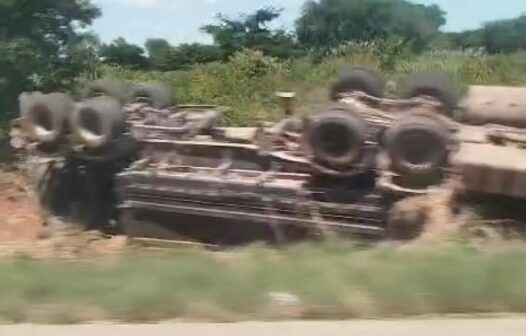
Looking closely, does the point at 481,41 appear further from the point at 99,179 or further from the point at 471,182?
the point at 471,182

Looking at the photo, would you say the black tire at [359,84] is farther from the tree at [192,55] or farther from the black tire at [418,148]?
the tree at [192,55]

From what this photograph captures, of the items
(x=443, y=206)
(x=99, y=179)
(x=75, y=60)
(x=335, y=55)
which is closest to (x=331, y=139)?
(x=443, y=206)

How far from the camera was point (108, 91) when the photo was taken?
18.8 meters

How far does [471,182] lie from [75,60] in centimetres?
1604

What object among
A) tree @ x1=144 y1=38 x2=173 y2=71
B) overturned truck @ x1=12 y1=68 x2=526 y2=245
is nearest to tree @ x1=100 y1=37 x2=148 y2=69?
tree @ x1=144 y1=38 x2=173 y2=71

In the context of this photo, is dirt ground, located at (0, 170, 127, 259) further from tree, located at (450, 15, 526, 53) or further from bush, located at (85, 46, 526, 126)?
tree, located at (450, 15, 526, 53)

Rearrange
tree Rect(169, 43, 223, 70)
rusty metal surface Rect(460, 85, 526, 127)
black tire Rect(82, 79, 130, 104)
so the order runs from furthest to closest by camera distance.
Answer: tree Rect(169, 43, 223, 70)
black tire Rect(82, 79, 130, 104)
rusty metal surface Rect(460, 85, 526, 127)

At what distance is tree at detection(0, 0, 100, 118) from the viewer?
77.6ft

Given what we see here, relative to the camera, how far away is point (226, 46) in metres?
48.3

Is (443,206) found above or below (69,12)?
below

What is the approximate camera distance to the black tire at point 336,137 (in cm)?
1355

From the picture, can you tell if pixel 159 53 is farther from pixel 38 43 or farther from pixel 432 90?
pixel 432 90

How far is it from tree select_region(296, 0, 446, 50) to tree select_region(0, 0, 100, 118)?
94.1 feet

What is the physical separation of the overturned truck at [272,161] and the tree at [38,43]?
18.9 feet
